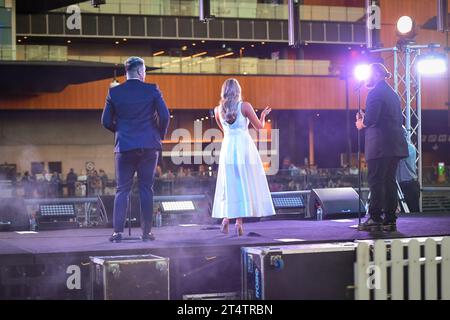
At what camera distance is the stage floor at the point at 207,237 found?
773 cm

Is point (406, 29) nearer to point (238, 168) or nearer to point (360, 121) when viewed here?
point (360, 121)

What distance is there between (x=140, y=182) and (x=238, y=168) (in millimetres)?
1279

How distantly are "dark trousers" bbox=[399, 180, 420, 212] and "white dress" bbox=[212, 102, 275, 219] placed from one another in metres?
5.93

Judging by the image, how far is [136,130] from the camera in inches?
332

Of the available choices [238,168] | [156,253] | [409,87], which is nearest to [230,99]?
[238,168]

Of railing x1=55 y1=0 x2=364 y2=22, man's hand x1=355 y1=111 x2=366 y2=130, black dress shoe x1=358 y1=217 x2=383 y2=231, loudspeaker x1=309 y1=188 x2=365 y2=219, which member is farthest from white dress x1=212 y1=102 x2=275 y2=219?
railing x1=55 y1=0 x2=364 y2=22

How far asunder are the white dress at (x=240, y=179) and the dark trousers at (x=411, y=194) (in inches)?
233

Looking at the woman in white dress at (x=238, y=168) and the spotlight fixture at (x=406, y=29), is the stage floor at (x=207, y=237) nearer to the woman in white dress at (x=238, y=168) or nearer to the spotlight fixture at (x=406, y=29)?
the woman in white dress at (x=238, y=168)

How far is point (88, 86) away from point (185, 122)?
492cm

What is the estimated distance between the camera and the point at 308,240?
A: 8.20 m

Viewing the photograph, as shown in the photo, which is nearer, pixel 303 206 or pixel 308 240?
pixel 308 240

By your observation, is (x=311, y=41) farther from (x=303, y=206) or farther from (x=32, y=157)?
(x=303, y=206)
